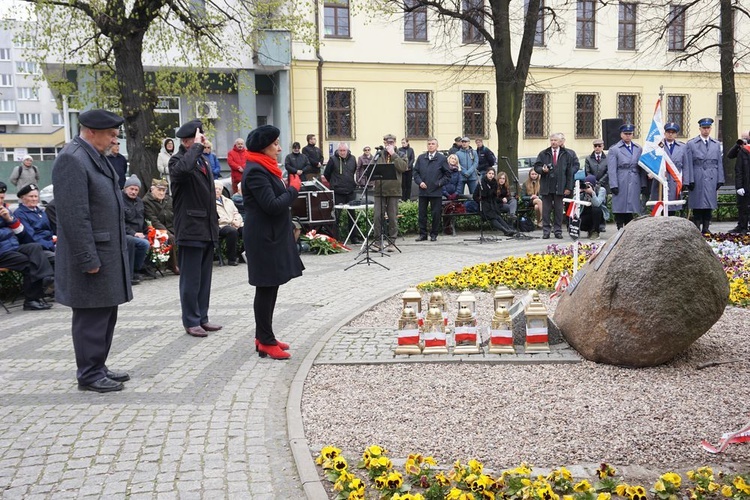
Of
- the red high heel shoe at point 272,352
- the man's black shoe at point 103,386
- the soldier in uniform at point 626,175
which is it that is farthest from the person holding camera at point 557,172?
the man's black shoe at point 103,386

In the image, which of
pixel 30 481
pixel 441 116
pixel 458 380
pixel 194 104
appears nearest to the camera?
pixel 30 481

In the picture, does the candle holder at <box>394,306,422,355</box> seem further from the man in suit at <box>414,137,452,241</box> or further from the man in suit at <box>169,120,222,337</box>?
the man in suit at <box>414,137,452,241</box>

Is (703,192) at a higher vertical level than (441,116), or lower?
lower

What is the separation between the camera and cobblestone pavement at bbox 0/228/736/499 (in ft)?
13.7

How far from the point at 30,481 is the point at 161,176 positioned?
1335 centimetres

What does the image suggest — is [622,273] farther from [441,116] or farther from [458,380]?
[441,116]

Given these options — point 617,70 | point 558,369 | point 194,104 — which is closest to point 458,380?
point 558,369

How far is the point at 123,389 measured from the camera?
19.2 feet

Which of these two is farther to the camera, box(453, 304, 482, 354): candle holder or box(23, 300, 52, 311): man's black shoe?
box(23, 300, 52, 311): man's black shoe

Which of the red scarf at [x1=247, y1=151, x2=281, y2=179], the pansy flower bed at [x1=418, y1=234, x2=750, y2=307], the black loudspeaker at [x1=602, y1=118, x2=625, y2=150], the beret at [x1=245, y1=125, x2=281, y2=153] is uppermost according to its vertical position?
the black loudspeaker at [x1=602, y1=118, x2=625, y2=150]

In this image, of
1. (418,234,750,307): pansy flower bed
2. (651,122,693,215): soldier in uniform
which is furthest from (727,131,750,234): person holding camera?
(418,234,750,307): pansy flower bed

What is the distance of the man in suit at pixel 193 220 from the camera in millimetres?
7406

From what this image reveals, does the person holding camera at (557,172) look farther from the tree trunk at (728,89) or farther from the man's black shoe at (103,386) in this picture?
the man's black shoe at (103,386)

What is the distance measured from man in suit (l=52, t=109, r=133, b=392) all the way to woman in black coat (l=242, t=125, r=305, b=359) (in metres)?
1.09
